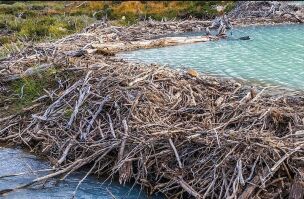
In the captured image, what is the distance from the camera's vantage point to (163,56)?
16.7 m

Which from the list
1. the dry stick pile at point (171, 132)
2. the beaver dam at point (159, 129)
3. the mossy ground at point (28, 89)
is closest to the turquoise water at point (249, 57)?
the beaver dam at point (159, 129)

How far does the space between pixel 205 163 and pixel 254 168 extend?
0.80 m

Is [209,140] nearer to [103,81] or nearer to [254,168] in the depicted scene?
[254,168]

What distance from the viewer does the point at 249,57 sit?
16.1 meters

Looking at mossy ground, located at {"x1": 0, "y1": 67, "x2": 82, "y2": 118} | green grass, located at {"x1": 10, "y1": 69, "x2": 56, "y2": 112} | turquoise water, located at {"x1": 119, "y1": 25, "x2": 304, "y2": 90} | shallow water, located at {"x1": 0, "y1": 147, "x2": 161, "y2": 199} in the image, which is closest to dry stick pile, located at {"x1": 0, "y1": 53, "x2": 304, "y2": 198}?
shallow water, located at {"x1": 0, "y1": 147, "x2": 161, "y2": 199}

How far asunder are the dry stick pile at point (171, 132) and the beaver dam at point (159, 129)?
0.02m

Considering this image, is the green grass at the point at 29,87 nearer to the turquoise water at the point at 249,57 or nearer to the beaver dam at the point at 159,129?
the beaver dam at the point at 159,129

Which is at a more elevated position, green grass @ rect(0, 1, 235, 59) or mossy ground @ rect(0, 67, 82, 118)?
mossy ground @ rect(0, 67, 82, 118)

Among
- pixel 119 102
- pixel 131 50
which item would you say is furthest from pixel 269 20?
pixel 119 102

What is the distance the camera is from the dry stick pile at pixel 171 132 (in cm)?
748

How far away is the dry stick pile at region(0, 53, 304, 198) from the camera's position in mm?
7477

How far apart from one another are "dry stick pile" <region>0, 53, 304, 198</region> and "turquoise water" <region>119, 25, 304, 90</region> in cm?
233

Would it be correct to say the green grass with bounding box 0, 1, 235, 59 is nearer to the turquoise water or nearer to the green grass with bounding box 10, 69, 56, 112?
the green grass with bounding box 10, 69, 56, 112

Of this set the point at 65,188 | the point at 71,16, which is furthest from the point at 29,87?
the point at 71,16
